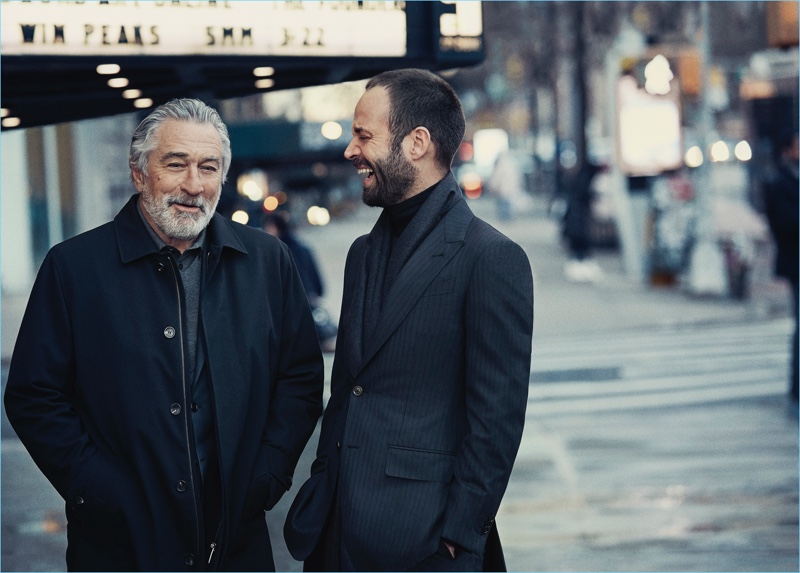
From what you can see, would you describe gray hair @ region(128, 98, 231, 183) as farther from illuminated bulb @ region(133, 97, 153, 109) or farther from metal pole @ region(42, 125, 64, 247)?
metal pole @ region(42, 125, 64, 247)

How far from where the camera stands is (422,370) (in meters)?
3.22

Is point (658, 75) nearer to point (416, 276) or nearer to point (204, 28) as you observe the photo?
point (204, 28)

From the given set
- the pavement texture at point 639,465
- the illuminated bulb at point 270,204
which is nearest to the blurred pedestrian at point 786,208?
the pavement texture at point 639,465

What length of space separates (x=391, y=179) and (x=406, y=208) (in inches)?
4.1

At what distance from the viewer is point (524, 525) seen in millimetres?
6531

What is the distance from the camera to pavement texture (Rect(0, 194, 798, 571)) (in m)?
6.04

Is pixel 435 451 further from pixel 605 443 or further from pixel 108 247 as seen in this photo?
pixel 605 443

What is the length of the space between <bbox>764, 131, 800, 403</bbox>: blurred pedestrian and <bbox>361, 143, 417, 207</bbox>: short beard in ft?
19.6

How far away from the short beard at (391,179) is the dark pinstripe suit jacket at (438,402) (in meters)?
0.16

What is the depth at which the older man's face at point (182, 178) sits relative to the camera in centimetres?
333


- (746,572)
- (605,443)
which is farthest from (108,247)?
(605,443)

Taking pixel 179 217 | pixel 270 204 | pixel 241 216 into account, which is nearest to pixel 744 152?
pixel 270 204

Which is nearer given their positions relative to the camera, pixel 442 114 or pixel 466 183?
pixel 442 114

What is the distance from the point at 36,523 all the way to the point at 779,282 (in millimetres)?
14267
